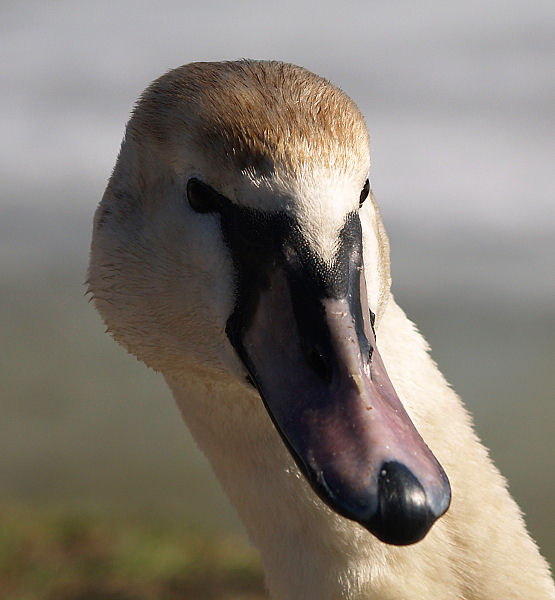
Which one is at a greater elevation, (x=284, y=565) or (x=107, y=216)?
(x=107, y=216)

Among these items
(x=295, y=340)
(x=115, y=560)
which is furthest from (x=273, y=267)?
(x=115, y=560)

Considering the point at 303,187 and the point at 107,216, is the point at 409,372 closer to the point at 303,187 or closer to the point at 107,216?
the point at 303,187

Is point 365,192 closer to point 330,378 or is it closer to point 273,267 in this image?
point 273,267

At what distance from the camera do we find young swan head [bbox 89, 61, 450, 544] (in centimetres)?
127

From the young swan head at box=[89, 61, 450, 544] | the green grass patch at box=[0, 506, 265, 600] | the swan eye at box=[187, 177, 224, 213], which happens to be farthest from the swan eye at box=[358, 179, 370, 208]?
the green grass patch at box=[0, 506, 265, 600]

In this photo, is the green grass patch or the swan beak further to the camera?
the green grass patch

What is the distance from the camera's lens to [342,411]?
4.31 ft

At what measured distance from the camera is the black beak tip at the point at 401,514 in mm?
1184

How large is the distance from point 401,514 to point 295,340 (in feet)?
1.04

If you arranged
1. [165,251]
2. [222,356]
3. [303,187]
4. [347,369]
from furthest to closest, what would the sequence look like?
[165,251], [222,356], [303,187], [347,369]

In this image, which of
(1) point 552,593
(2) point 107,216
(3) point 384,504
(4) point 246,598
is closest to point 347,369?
(3) point 384,504

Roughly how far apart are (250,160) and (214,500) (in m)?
4.45

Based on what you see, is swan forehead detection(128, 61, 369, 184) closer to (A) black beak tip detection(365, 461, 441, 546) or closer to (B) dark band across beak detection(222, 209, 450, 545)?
(B) dark band across beak detection(222, 209, 450, 545)

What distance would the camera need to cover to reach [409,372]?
5.93 feet
